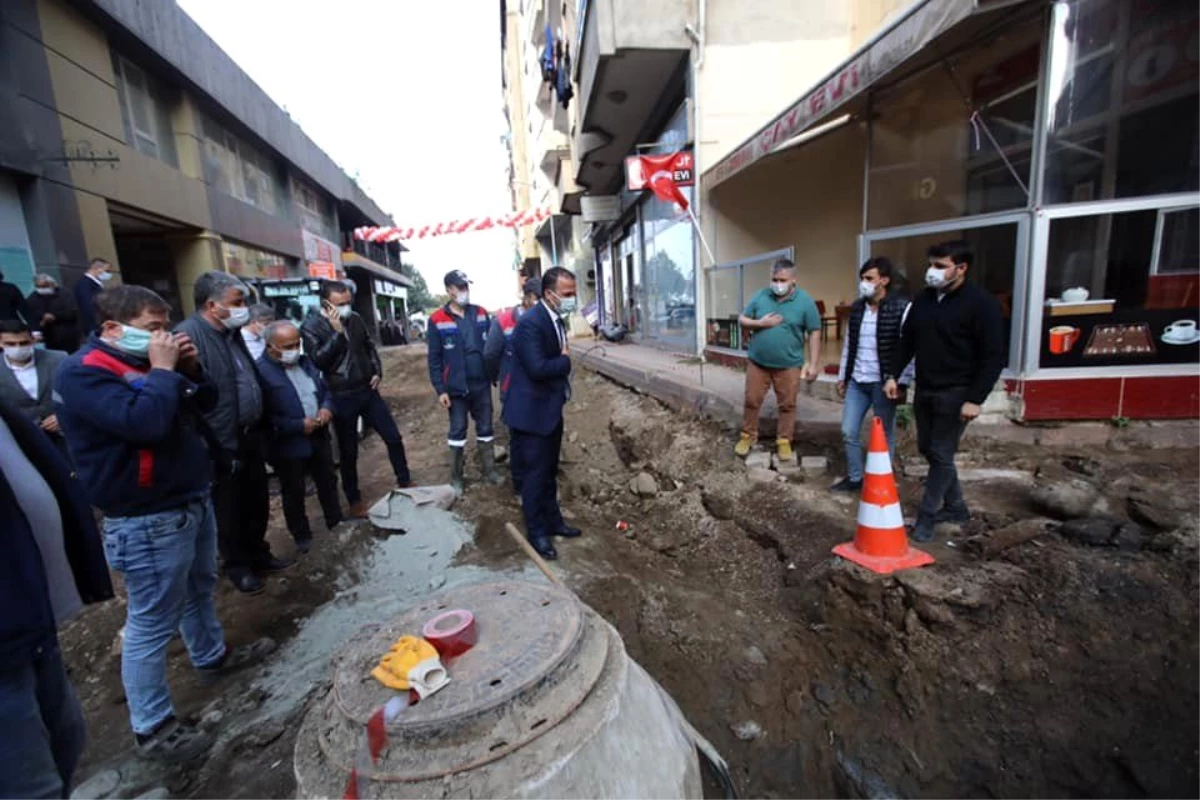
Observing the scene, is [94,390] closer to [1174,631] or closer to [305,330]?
[305,330]

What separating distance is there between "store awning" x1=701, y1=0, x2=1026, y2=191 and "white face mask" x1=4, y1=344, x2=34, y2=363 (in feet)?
23.5

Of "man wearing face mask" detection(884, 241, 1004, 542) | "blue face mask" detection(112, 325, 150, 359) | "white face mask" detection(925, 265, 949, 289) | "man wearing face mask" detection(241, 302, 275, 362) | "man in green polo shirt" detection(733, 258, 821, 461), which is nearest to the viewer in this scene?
"blue face mask" detection(112, 325, 150, 359)

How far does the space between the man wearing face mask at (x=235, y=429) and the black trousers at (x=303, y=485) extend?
26cm

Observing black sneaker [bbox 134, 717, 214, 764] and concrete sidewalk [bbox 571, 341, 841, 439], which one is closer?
black sneaker [bbox 134, 717, 214, 764]

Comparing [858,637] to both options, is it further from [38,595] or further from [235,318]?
[235,318]

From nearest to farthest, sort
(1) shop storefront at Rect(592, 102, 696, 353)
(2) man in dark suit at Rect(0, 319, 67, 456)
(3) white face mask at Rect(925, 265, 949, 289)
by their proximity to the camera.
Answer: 1. (3) white face mask at Rect(925, 265, 949, 289)
2. (2) man in dark suit at Rect(0, 319, 67, 456)
3. (1) shop storefront at Rect(592, 102, 696, 353)

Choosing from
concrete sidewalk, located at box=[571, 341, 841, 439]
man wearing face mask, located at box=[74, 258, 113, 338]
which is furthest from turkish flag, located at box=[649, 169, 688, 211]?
man wearing face mask, located at box=[74, 258, 113, 338]

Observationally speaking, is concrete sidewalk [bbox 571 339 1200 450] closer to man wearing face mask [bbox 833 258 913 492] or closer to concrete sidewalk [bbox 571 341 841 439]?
concrete sidewalk [bbox 571 341 841 439]

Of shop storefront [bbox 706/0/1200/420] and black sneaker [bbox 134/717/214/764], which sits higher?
shop storefront [bbox 706/0/1200/420]

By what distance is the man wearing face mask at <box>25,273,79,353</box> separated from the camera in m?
6.46

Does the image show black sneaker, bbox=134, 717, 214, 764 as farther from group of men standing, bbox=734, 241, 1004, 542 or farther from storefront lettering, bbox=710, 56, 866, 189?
storefront lettering, bbox=710, 56, 866, 189

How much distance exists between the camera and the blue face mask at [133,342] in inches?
88.6

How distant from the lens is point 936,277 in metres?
3.42

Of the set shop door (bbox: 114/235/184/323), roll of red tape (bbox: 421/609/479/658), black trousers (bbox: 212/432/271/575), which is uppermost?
shop door (bbox: 114/235/184/323)
